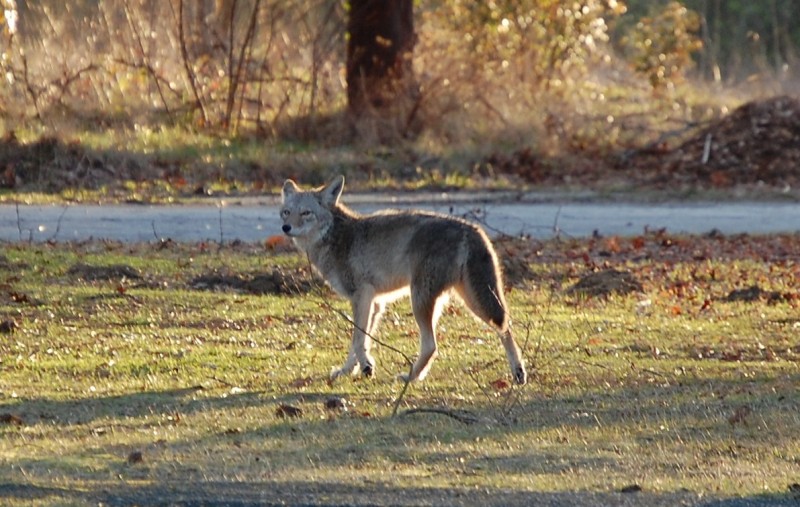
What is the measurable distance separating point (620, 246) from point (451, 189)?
6.40 metres

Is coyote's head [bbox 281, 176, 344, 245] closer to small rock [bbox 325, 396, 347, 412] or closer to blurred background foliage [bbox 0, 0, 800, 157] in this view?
small rock [bbox 325, 396, 347, 412]

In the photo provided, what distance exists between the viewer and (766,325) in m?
12.8

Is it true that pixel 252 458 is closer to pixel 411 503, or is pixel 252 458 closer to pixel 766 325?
pixel 411 503

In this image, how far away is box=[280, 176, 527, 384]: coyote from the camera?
31.5 feet

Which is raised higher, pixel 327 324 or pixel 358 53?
pixel 358 53

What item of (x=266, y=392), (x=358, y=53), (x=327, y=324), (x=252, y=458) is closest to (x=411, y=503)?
(x=252, y=458)

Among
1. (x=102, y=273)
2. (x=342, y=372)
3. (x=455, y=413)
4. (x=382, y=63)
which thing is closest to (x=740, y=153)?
(x=382, y=63)

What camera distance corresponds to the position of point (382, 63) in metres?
27.1

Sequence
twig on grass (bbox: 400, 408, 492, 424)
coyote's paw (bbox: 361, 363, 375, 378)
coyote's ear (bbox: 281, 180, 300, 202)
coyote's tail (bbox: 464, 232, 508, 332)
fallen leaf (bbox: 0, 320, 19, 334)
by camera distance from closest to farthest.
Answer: twig on grass (bbox: 400, 408, 492, 424) → coyote's tail (bbox: 464, 232, 508, 332) → coyote's paw (bbox: 361, 363, 375, 378) → coyote's ear (bbox: 281, 180, 300, 202) → fallen leaf (bbox: 0, 320, 19, 334)

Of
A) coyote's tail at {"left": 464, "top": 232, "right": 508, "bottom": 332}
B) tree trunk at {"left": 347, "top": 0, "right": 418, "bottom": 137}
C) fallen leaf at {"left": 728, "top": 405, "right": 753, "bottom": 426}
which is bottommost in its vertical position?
fallen leaf at {"left": 728, "top": 405, "right": 753, "bottom": 426}

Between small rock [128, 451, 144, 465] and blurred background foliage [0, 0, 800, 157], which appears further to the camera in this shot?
blurred background foliage [0, 0, 800, 157]

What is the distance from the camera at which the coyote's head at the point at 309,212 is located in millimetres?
10664

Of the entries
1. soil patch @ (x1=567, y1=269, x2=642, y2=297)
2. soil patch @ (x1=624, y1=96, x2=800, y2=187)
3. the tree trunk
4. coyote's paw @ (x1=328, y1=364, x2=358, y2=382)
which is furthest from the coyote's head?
the tree trunk

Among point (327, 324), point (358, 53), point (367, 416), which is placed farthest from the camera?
point (358, 53)
